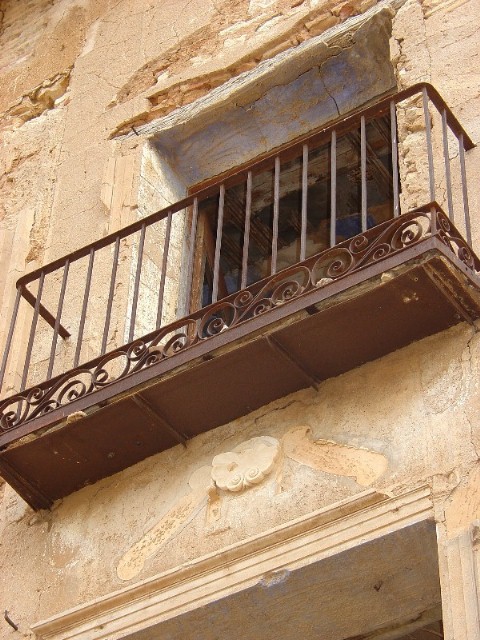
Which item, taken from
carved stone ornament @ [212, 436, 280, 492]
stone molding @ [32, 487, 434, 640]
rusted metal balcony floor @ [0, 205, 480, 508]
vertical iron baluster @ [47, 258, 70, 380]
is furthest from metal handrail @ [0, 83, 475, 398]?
stone molding @ [32, 487, 434, 640]

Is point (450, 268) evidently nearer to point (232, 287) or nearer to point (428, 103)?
point (428, 103)

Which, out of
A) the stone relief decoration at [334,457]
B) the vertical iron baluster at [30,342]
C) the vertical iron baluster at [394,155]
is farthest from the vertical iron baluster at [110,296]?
the vertical iron baluster at [394,155]

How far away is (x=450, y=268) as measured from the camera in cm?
515

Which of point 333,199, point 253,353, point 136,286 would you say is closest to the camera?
point 253,353

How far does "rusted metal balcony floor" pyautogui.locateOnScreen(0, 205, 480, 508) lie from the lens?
207 inches

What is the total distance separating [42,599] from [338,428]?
141 centimetres

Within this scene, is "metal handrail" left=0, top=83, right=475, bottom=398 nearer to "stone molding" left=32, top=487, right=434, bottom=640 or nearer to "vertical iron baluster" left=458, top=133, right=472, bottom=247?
"vertical iron baluster" left=458, top=133, right=472, bottom=247

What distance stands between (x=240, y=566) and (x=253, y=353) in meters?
0.83

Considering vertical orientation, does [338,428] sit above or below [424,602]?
above

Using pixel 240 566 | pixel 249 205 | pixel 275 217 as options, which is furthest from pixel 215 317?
pixel 240 566

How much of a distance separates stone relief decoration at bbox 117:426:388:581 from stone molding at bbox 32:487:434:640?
18 centimetres

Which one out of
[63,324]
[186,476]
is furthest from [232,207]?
[186,476]

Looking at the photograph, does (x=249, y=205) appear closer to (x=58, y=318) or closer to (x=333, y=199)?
(x=333, y=199)

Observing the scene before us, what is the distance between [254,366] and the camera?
18.2 feet
